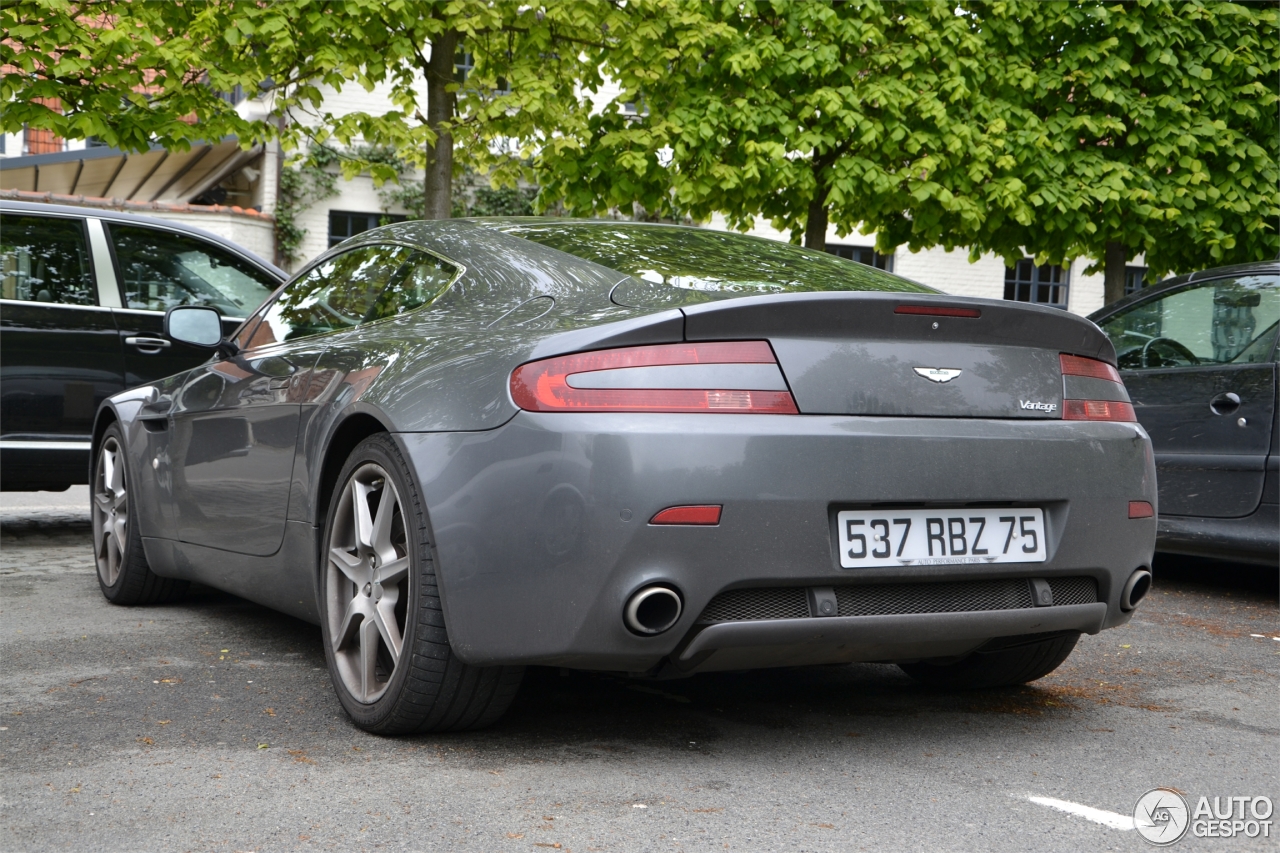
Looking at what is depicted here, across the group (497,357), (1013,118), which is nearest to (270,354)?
(497,357)

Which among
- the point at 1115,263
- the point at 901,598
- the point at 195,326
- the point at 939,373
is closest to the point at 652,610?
the point at 901,598

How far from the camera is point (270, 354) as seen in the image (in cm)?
436

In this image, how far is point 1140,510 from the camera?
3424 millimetres

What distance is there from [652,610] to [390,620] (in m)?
0.76

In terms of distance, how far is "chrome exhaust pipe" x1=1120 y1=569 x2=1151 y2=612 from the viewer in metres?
3.43

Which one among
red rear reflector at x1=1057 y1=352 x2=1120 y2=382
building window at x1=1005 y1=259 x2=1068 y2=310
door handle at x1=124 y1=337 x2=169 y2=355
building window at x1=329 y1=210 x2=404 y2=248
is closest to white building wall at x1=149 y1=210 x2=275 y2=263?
building window at x1=329 y1=210 x2=404 y2=248

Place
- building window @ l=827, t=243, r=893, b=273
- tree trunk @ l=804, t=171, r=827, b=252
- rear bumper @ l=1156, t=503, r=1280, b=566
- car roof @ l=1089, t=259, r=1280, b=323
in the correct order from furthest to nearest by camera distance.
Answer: building window @ l=827, t=243, r=893, b=273, tree trunk @ l=804, t=171, r=827, b=252, car roof @ l=1089, t=259, r=1280, b=323, rear bumper @ l=1156, t=503, r=1280, b=566

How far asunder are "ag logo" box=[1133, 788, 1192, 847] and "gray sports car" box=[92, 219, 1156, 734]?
18.8 inches

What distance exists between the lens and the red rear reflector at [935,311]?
3160mm

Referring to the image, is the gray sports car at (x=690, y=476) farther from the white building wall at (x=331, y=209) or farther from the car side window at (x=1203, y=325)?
the white building wall at (x=331, y=209)

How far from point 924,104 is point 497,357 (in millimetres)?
10277

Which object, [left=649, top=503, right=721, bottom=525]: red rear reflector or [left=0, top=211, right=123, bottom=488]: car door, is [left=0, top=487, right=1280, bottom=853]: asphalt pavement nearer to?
[left=649, top=503, right=721, bottom=525]: red rear reflector

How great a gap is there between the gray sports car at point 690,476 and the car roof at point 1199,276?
2790mm

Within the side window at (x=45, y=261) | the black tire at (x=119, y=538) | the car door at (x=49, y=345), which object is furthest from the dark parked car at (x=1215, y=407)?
the side window at (x=45, y=261)
